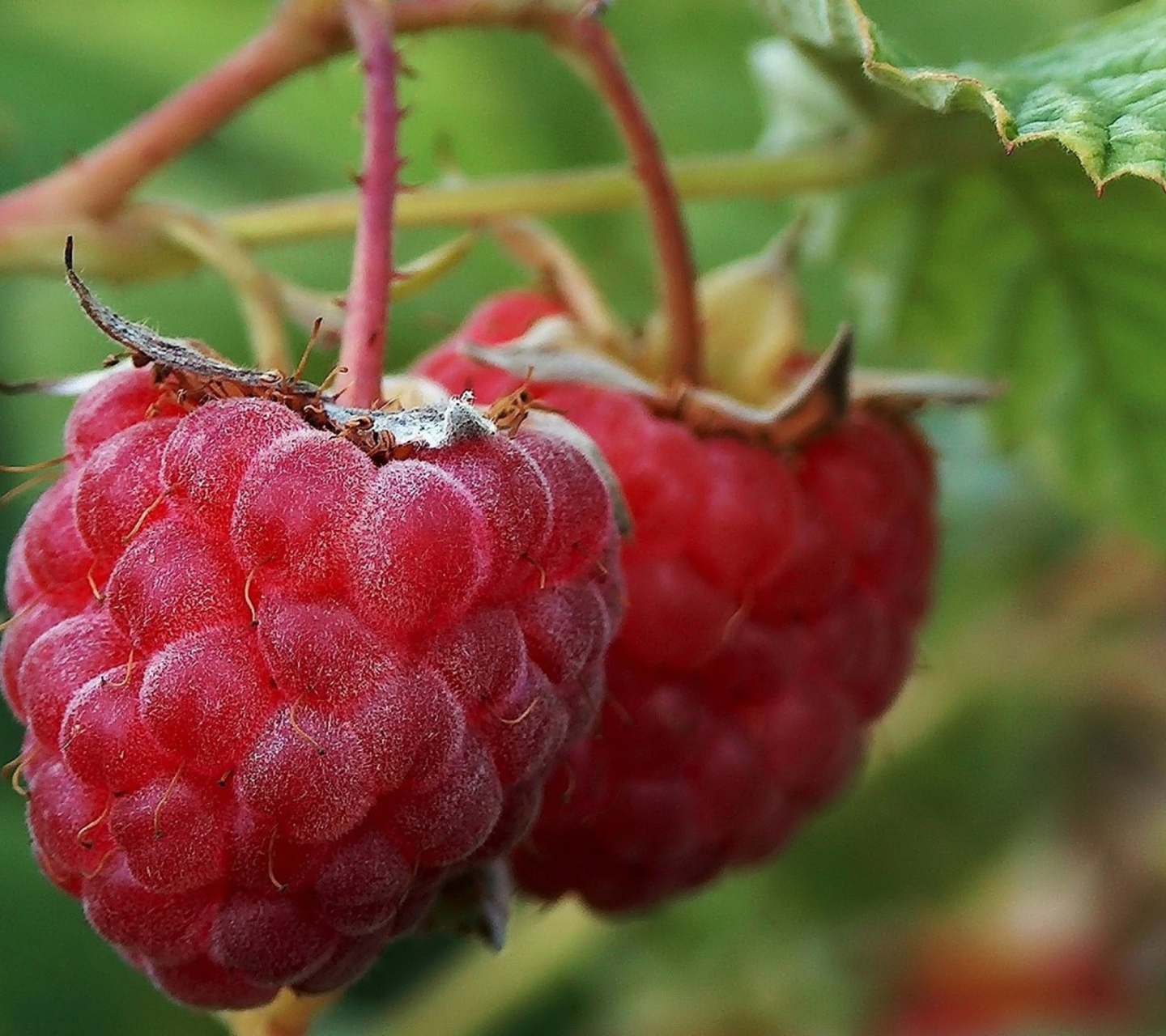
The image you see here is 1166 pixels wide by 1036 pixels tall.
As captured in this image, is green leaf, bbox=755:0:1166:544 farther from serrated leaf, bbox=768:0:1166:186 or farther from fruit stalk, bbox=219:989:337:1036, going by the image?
fruit stalk, bbox=219:989:337:1036

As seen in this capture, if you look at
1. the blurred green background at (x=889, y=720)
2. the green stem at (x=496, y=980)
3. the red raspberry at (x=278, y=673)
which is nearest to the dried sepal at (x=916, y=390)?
the red raspberry at (x=278, y=673)

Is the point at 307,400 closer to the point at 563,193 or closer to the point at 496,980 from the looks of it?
the point at 563,193

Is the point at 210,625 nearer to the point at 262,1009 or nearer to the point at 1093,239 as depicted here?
the point at 262,1009

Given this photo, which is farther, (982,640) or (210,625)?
(982,640)

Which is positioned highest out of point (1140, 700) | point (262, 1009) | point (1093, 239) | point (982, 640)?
point (1093, 239)

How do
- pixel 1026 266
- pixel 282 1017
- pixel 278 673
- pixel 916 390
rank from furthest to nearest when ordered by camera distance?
pixel 1026 266
pixel 916 390
pixel 282 1017
pixel 278 673

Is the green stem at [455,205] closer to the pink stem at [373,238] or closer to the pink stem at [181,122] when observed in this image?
the pink stem at [181,122]

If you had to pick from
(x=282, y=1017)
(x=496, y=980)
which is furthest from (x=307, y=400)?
(x=496, y=980)

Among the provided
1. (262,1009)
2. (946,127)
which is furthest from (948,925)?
(262,1009)
